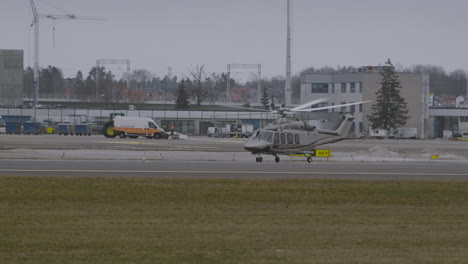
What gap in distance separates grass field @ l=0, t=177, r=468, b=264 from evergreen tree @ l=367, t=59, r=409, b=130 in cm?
8211

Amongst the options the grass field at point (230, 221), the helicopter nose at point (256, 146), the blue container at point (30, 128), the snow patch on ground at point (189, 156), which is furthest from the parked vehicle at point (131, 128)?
the grass field at point (230, 221)

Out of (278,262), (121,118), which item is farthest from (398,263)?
(121,118)

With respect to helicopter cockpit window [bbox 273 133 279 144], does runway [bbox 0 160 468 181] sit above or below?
below

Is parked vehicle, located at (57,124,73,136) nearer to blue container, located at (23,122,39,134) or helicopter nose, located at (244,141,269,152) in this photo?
blue container, located at (23,122,39,134)

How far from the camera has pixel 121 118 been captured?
73.5 m

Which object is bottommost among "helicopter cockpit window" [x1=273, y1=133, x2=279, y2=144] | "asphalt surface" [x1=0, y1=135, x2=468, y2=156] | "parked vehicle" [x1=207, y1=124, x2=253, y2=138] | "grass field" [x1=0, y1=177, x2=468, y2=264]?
"grass field" [x1=0, y1=177, x2=468, y2=264]

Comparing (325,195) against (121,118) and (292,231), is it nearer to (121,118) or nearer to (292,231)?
(292,231)

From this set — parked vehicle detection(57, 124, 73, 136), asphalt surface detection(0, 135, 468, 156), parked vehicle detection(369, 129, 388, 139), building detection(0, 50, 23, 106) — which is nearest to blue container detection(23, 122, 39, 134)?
parked vehicle detection(57, 124, 73, 136)

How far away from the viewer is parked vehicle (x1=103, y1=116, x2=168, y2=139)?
73.2m

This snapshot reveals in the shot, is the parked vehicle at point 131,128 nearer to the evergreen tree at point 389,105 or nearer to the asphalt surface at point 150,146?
the asphalt surface at point 150,146

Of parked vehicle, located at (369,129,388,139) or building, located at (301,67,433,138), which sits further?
building, located at (301,67,433,138)

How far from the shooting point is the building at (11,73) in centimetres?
10350

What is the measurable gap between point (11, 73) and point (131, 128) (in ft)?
123

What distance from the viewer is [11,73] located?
104 m
